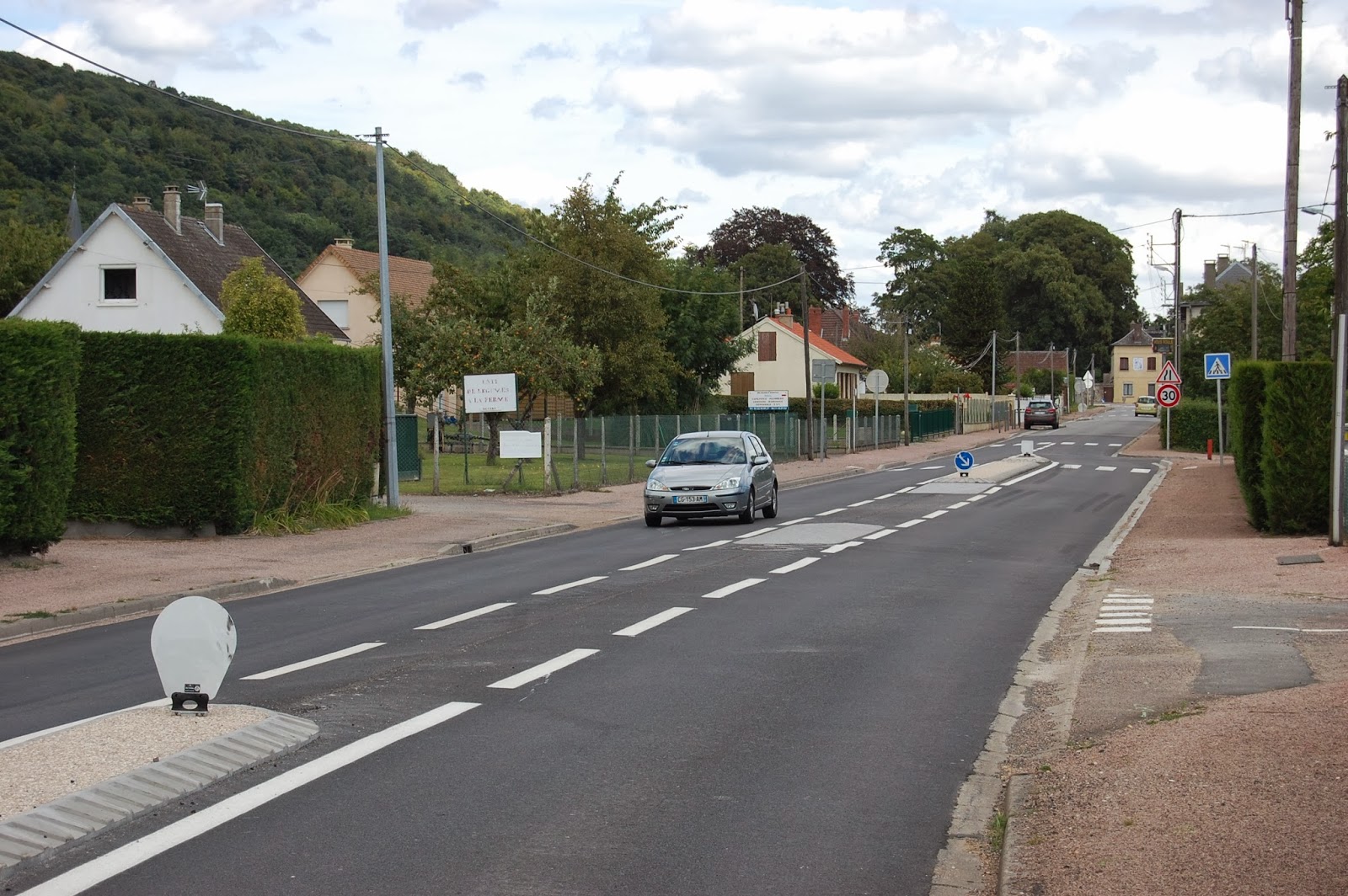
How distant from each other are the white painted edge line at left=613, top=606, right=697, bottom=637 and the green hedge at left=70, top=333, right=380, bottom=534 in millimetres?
Result: 10179

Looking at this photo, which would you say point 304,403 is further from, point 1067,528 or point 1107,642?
point 1107,642

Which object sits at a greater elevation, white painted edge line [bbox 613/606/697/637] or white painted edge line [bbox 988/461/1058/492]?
white painted edge line [bbox 613/606/697/637]

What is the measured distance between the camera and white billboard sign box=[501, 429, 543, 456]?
98.2ft

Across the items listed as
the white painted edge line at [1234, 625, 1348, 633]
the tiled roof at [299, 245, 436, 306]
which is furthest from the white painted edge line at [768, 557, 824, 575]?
the tiled roof at [299, 245, 436, 306]

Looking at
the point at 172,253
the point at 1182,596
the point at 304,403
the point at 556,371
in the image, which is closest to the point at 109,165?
the point at 172,253

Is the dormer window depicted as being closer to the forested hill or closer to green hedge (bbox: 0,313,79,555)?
the forested hill

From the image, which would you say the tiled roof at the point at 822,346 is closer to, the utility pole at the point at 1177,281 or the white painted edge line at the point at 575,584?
the utility pole at the point at 1177,281

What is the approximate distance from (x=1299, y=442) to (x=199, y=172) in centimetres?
6359

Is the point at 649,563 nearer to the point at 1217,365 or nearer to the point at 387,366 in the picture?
the point at 387,366

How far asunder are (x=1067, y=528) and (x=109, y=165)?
61.3 m

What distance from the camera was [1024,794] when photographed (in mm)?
6328

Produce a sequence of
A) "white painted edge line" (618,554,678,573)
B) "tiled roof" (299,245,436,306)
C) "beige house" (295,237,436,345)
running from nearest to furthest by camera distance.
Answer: "white painted edge line" (618,554,678,573) → "tiled roof" (299,245,436,306) → "beige house" (295,237,436,345)

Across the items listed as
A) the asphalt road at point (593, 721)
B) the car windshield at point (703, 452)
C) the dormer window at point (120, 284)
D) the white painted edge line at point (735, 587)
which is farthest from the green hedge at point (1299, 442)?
the dormer window at point (120, 284)

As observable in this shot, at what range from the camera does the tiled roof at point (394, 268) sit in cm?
6688
